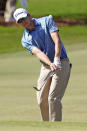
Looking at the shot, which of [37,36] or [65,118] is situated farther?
[65,118]

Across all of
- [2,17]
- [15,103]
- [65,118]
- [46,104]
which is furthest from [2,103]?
[2,17]

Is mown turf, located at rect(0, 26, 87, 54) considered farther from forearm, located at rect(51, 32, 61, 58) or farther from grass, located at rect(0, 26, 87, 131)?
forearm, located at rect(51, 32, 61, 58)

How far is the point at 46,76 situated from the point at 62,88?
0.34 meters

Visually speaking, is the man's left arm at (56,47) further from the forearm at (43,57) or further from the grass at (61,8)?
the grass at (61,8)

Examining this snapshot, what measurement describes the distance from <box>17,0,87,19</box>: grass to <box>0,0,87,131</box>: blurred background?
550 cm

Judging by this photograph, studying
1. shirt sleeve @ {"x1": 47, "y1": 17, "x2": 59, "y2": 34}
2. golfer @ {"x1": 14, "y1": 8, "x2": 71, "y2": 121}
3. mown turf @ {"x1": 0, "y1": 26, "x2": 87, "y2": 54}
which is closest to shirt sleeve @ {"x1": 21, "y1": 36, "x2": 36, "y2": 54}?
golfer @ {"x1": 14, "y1": 8, "x2": 71, "y2": 121}

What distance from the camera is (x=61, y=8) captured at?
45.8 m

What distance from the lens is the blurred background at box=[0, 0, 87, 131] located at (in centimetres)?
930

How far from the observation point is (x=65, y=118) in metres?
11.5

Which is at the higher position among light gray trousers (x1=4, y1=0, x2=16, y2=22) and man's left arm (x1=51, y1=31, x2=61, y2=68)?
man's left arm (x1=51, y1=31, x2=61, y2=68)

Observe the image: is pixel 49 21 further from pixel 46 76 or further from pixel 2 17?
pixel 2 17

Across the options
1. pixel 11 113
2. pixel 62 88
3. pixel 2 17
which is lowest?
pixel 2 17

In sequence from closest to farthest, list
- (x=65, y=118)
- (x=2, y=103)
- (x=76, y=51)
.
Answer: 1. (x=65, y=118)
2. (x=2, y=103)
3. (x=76, y=51)

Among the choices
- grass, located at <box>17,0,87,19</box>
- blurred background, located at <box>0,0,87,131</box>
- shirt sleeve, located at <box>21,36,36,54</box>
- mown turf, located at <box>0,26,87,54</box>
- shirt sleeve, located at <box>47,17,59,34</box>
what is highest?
shirt sleeve, located at <box>47,17,59,34</box>
